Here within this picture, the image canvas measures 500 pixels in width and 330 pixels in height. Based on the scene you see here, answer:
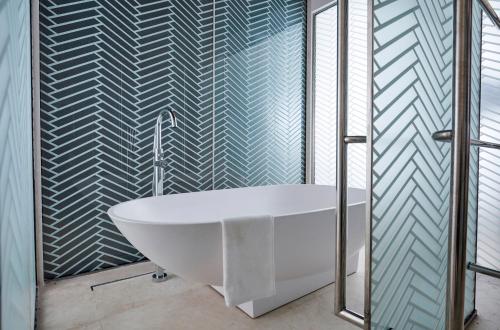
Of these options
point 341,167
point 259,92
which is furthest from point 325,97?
point 341,167

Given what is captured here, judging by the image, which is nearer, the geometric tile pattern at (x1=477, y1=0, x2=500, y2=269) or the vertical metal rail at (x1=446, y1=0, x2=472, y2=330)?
the vertical metal rail at (x1=446, y1=0, x2=472, y2=330)

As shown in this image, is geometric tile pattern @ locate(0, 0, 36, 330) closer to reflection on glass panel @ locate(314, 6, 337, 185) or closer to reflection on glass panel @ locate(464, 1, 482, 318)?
reflection on glass panel @ locate(464, 1, 482, 318)

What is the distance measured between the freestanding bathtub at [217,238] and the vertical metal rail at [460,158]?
88cm

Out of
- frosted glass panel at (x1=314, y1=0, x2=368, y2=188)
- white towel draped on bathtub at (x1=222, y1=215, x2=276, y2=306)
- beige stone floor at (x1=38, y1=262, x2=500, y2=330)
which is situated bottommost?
beige stone floor at (x1=38, y1=262, x2=500, y2=330)

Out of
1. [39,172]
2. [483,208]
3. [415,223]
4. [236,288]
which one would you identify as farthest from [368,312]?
[39,172]

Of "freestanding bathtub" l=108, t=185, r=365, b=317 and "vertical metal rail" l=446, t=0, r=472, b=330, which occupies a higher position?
"vertical metal rail" l=446, t=0, r=472, b=330

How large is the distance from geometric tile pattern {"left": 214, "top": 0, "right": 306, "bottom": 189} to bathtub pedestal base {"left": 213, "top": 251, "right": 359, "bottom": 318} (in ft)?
3.99

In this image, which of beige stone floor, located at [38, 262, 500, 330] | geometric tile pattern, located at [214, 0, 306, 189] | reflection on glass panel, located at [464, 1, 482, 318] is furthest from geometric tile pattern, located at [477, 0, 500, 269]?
geometric tile pattern, located at [214, 0, 306, 189]

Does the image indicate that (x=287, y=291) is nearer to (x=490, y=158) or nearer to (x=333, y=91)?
(x=490, y=158)

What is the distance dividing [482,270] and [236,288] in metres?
0.88

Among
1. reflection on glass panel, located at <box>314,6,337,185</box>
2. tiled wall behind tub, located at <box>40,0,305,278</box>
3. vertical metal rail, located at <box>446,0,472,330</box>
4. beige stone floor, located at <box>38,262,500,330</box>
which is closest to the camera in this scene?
vertical metal rail, located at <box>446,0,472,330</box>

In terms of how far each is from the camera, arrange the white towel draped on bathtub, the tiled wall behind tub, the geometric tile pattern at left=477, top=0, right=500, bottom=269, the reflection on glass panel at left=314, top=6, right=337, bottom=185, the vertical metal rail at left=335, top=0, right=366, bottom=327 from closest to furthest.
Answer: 1. the vertical metal rail at left=335, top=0, right=366, bottom=327
2. the white towel draped on bathtub
3. the geometric tile pattern at left=477, top=0, right=500, bottom=269
4. the tiled wall behind tub
5. the reflection on glass panel at left=314, top=6, right=337, bottom=185

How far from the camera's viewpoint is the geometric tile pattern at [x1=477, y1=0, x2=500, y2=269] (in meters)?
1.86

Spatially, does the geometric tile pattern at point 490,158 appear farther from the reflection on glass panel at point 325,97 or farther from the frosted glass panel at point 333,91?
the reflection on glass panel at point 325,97
